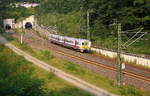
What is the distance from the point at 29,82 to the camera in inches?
958

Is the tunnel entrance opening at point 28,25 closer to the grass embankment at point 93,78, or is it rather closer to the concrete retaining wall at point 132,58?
the concrete retaining wall at point 132,58

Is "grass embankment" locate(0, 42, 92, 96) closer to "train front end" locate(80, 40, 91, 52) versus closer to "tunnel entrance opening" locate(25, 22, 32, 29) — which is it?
"train front end" locate(80, 40, 91, 52)

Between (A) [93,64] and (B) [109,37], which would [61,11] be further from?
(A) [93,64]

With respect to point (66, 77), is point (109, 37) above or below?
above

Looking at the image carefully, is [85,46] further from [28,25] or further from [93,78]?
[28,25]

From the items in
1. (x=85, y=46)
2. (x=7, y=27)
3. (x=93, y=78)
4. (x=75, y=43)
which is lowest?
(x=93, y=78)

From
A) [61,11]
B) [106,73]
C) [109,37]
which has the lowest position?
[106,73]

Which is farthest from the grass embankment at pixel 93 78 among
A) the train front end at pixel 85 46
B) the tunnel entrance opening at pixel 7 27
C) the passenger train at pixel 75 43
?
the tunnel entrance opening at pixel 7 27

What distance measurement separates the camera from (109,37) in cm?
6744

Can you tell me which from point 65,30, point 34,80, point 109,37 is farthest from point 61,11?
point 34,80

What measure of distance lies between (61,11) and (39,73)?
79.4 meters

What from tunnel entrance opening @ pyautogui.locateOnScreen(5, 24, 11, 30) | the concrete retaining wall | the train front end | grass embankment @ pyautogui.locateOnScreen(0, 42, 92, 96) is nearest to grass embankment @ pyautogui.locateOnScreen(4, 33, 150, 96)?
grass embankment @ pyautogui.locateOnScreen(0, 42, 92, 96)

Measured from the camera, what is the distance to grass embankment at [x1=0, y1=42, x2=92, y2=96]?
23.7 metres

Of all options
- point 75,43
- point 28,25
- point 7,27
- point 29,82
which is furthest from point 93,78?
point 28,25
